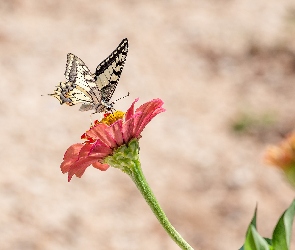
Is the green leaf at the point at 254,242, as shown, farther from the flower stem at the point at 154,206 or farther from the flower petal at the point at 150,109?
the flower petal at the point at 150,109

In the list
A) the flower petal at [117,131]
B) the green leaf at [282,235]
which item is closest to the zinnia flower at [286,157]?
the green leaf at [282,235]

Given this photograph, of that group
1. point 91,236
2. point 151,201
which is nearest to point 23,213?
point 91,236

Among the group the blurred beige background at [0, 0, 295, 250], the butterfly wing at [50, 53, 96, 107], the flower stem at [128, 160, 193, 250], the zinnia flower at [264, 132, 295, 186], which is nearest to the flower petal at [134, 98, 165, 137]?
the flower stem at [128, 160, 193, 250]

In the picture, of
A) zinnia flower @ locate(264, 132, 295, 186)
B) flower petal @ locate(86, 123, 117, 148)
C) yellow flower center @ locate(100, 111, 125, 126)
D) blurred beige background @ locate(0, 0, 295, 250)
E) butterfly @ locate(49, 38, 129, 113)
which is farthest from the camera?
blurred beige background @ locate(0, 0, 295, 250)

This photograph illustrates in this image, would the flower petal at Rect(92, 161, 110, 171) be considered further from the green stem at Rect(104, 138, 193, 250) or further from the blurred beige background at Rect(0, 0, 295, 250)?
the blurred beige background at Rect(0, 0, 295, 250)

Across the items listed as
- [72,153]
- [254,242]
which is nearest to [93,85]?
[72,153]

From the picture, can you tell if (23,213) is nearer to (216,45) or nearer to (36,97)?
(36,97)
